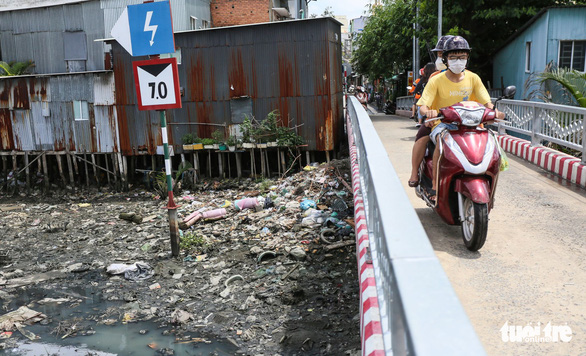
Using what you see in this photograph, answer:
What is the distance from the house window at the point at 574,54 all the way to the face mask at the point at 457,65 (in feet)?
47.4

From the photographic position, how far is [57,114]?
64.0 ft

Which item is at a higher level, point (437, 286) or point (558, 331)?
point (437, 286)

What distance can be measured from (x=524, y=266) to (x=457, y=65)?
80.0 inches

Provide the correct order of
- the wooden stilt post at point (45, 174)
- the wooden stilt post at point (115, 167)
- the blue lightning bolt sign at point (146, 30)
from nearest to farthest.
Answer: the blue lightning bolt sign at point (146, 30) < the wooden stilt post at point (115, 167) < the wooden stilt post at point (45, 174)

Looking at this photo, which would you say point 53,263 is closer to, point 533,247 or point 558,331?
point 533,247

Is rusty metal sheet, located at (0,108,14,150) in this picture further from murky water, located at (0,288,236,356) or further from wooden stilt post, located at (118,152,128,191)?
murky water, located at (0,288,236,356)

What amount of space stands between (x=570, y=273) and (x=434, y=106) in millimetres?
2134

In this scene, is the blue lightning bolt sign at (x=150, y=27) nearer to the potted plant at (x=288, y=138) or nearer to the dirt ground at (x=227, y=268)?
the dirt ground at (x=227, y=268)

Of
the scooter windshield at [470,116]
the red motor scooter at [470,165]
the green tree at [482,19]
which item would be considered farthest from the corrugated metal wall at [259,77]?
the scooter windshield at [470,116]

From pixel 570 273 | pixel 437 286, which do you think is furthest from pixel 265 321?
pixel 437 286

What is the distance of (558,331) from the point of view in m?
3.28

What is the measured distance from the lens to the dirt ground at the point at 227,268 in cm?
629

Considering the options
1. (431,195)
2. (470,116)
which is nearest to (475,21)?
(431,195)

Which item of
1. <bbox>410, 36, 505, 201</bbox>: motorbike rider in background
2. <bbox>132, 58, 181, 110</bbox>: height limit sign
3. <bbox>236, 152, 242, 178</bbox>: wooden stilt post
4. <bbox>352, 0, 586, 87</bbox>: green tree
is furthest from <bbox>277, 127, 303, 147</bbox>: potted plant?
<bbox>410, 36, 505, 201</bbox>: motorbike rider in background
